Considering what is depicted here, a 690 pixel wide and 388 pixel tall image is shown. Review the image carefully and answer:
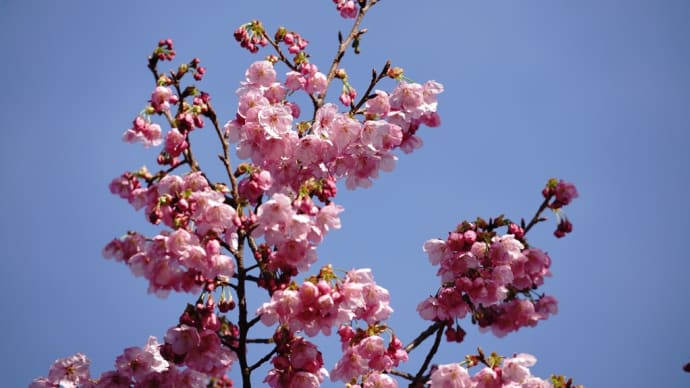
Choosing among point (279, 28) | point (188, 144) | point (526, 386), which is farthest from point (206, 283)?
point (279, 28)

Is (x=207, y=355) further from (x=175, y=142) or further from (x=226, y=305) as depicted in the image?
(x=175, y=142)

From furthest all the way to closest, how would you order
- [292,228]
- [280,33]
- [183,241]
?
[280,33], [292,228], [183,241]

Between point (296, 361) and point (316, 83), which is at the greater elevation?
point (316, 83)

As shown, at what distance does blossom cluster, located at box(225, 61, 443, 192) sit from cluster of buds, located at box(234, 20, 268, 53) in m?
0.53

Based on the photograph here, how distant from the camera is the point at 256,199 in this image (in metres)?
4.50

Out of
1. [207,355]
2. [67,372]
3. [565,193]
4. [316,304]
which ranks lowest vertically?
[207,355]

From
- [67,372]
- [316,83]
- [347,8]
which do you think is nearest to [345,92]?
[316,83]

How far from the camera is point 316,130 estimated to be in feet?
15.9

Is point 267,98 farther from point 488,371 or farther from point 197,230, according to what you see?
point 488,371

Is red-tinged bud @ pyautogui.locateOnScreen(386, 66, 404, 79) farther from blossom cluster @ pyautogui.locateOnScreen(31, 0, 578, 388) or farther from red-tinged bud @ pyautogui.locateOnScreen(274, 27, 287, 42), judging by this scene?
red-tinged bud @ pyautogui.locateOnScreen(274, 27, 287, 42)

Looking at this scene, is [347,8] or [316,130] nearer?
[316,130]

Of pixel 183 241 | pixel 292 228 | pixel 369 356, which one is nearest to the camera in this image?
pixel 183 241

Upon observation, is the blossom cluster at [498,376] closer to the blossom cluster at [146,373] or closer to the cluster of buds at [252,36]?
the blossom cluster at [146,373]

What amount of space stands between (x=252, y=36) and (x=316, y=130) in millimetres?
1586
